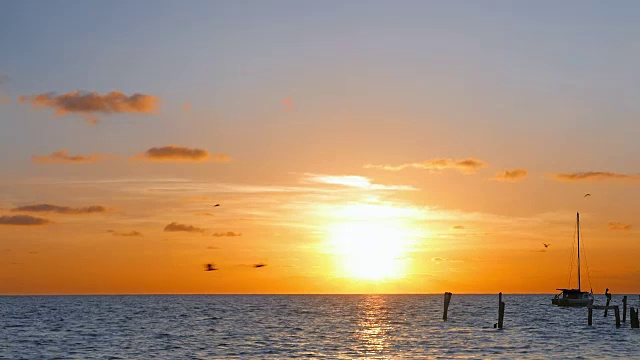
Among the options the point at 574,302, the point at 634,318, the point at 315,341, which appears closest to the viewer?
the point at 315,341

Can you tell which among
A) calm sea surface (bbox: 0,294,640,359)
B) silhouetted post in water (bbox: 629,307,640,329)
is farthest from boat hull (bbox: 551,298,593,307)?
silhouetted post in water (bbox: 629,307,640,329)

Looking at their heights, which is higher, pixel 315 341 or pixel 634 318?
pixel 634 318

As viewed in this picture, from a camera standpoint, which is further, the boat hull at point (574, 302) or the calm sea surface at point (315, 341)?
the boat hull at point (574, 302)

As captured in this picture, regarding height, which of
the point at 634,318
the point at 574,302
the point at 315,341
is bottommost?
the point at 315,341

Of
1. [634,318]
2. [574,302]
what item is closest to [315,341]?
[634,318]

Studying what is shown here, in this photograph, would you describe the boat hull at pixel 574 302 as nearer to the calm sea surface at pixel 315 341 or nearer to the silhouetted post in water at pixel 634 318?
the calm sea surface at pixel 315 341

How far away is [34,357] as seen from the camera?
221ft

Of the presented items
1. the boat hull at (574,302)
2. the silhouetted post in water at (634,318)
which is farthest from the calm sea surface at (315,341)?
the boat hull at (574,302)

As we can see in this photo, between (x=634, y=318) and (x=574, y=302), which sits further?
(x=574, y=302)

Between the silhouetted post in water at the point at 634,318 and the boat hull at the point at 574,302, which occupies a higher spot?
the boat hull at the point at 574,302

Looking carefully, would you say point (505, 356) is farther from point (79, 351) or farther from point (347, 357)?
point (79, 351)

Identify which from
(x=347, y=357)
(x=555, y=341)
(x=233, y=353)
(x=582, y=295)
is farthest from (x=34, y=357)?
(x=582, y=295)

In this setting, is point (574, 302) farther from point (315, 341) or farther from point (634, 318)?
point (315, 341)

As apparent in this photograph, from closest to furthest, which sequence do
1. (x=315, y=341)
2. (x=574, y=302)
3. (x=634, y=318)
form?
(x=315, y=341)
(x=634, y=318)
(x=574, y=302)
